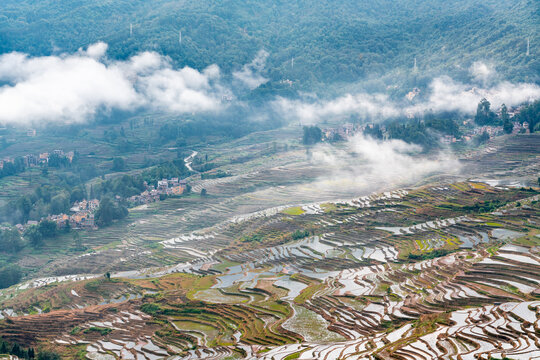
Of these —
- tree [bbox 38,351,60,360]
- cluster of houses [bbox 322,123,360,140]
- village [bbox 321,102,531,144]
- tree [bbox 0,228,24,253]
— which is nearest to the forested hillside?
cluster of houses [bbox 322,123,360,140]

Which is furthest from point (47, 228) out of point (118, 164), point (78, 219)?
point (118, 164)

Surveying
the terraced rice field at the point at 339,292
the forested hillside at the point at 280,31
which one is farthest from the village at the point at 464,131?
the terraced rice field at the point at 339,292

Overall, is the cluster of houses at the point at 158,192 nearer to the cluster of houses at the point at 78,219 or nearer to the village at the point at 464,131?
the cluster of houses at the point at 78,219

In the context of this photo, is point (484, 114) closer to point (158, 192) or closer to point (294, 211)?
point (294, 211)

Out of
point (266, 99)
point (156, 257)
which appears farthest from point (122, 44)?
point (156, 257)

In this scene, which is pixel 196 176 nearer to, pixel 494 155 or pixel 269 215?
pixel 269 215

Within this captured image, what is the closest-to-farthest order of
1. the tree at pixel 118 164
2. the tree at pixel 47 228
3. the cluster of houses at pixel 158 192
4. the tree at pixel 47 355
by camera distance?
the tree at pixel 47 355 → the tree at pixel 47 228 → the cluster of houses at pixel 158 192 → the tree at pixel 118 164

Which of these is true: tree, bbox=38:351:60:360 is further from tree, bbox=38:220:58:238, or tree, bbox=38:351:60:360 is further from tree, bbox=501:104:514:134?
tree, bbox=501:104:514:134
